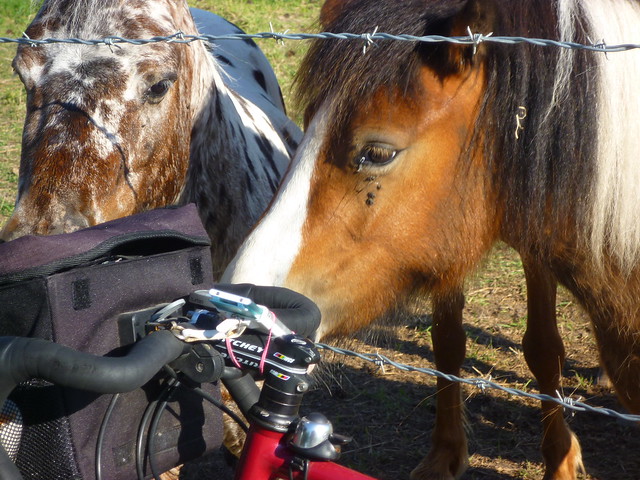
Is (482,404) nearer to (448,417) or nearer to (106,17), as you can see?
(448,417)

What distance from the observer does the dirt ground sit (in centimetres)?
319

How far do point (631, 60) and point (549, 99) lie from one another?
0.67ft

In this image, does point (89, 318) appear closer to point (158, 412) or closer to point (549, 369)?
point (158, 412)

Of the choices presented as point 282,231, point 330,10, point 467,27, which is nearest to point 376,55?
point 467,27

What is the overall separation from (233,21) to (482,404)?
6.10 meters

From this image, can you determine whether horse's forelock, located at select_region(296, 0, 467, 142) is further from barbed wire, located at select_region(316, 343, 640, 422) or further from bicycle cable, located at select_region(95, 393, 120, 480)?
bicycle cable, located at select_region(95, 393, 120, 480)

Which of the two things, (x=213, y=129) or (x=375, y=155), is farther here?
(x=213, y=129)

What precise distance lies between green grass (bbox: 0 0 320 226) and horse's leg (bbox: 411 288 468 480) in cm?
354

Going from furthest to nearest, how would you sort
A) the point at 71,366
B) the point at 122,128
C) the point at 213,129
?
the point at 213,129 < the point at 122,128 < the point at 71,366

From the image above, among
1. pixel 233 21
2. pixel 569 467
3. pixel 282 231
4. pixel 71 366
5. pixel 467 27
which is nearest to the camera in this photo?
pixel 71 366

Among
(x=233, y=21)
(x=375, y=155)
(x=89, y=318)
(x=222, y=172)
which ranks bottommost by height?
(x=89, y=318)

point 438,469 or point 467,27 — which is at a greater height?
point 467,27

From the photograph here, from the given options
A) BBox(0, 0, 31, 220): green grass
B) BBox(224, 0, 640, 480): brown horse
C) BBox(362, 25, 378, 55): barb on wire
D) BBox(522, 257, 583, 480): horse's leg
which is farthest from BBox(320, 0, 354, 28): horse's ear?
BBox(0, 0, 31, 220): green grass

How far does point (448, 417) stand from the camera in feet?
10.2
